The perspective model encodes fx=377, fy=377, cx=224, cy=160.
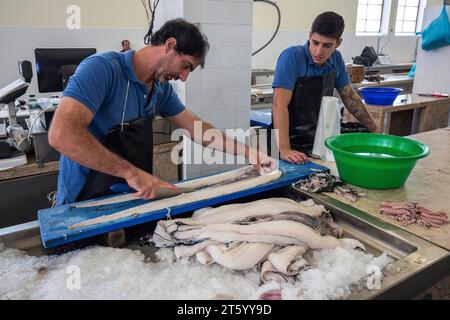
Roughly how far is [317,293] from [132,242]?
26.8 inches

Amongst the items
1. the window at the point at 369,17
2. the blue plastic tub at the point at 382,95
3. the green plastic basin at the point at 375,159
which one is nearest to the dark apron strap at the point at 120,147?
the green plastic basin at the point at 375,159

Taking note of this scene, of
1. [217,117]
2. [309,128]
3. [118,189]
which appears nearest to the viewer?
[118,189]

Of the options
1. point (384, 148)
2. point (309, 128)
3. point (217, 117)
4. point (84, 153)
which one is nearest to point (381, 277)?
point (384, 148)

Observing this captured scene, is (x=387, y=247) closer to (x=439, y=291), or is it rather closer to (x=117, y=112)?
(x=439, y=291)

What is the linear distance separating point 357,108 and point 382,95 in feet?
4.81

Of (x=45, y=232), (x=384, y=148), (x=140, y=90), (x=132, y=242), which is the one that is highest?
(x=140, y=90)

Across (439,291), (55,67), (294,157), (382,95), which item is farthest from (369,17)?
(439,291)

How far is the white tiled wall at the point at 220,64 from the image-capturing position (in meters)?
2.82

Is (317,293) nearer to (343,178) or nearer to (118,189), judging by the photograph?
(343,178)

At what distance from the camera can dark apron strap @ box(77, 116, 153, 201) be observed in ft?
5.37

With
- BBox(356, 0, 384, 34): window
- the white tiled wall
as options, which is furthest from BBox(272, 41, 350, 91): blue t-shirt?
BBox(356, 0, 384, 34): window

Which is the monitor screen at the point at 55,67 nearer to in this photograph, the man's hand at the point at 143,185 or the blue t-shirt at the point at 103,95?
the blue t-shirt at the point at 103,95

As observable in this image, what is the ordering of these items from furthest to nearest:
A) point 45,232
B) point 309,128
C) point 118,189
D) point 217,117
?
point 217,117, point 309,128, point 118,189, point 45,232

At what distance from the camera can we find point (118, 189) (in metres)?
1.61
